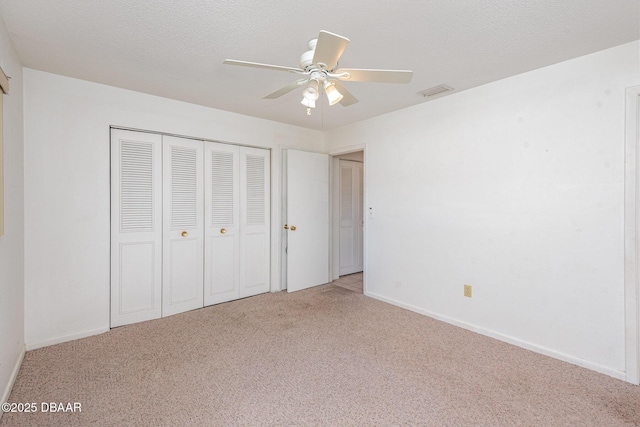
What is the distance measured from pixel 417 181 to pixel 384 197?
0.50m

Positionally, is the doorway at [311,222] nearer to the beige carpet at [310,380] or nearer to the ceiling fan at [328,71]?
the beige carpet at [310,380]

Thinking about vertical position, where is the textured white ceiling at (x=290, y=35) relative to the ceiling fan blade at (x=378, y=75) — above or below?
above

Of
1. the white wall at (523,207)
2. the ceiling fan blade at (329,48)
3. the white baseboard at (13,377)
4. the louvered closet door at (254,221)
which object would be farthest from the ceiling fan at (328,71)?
the white baseboard at (13,377)

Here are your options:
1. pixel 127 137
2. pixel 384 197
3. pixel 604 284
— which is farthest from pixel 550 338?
pixel 127 137

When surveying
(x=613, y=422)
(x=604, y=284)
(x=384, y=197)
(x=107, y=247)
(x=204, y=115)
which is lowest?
(x=613, y=422)

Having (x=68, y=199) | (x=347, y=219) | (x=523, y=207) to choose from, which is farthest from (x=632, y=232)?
(x=68, y=199)

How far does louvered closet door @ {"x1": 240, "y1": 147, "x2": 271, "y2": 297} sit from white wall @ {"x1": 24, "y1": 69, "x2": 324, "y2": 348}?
1240mm

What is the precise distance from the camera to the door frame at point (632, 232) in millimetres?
2068

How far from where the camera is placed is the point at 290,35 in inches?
78.5

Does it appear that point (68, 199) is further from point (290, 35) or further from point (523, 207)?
point (523, 207)

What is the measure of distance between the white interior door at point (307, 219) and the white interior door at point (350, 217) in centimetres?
62

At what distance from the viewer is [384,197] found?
149 inches

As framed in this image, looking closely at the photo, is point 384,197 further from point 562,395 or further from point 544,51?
point 562,395

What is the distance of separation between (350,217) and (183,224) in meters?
2.76
